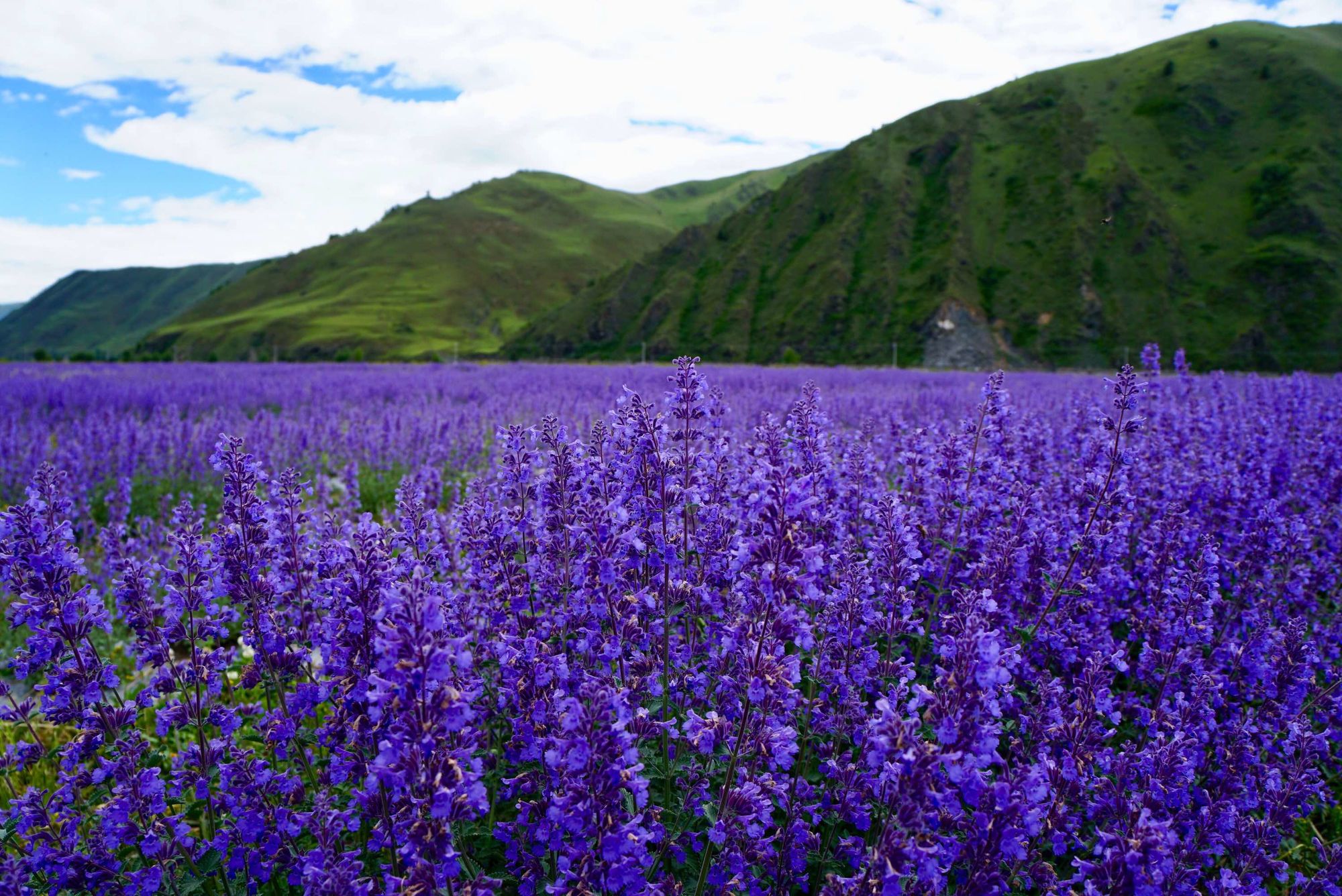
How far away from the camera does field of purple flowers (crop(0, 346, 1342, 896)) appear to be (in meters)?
1.87

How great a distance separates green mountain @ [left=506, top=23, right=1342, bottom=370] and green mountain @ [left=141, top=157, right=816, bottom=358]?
30695mm

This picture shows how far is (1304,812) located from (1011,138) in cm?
7703

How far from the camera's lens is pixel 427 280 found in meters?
140

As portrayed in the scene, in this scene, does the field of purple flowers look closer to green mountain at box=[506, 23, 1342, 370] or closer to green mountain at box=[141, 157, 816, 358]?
green mountain at box=[506, 23, 1342, 370]

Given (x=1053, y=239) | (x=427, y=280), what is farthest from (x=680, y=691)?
(x=427, y=280)

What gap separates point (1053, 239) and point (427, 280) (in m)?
118

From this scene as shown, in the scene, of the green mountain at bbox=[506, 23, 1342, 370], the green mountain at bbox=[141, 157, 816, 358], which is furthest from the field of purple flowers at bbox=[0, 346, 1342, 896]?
the green mountain at bbox=[141, 157, 816, 358]

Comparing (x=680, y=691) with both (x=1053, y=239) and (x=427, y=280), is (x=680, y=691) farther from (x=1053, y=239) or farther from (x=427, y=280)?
(x=427, y=280)

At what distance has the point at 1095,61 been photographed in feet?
251

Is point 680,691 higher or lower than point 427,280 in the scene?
lower

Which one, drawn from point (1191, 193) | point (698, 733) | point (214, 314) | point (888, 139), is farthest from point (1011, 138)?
point (214, 314)

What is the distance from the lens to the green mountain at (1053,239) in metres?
51.0

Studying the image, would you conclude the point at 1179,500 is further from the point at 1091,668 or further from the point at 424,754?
the point at 424,754

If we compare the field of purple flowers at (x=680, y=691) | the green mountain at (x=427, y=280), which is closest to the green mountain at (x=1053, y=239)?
the green mountain at (x=427, y=280)
